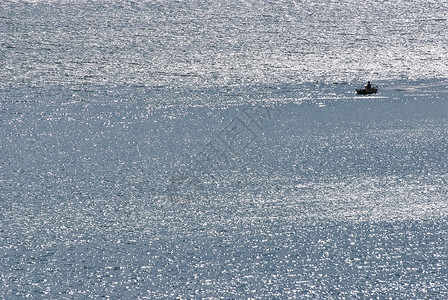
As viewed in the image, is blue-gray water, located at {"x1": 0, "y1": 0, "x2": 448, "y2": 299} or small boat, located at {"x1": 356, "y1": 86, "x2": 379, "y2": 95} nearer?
blue-gray water, located at {"x1": 0, "y1": 0, "x2": 448, "y2": 299}

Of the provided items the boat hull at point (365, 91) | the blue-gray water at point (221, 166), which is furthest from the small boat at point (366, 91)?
the blue-gray water at point (221, 166)

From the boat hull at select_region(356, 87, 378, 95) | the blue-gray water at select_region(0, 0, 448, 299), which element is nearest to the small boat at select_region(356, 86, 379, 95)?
the boat hull at select_region(356, 87, 378, 95)

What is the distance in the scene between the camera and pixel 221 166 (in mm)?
10312

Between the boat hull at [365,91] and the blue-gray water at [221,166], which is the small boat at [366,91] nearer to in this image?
the boat hull at [365,91]

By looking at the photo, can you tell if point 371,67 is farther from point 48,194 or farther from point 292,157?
point 48,194

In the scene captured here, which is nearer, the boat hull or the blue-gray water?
the blue-gray water

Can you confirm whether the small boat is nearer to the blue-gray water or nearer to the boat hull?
the boat hull

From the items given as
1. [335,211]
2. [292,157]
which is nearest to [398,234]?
[335,211]

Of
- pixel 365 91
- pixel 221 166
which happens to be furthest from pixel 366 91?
pixel 221 166

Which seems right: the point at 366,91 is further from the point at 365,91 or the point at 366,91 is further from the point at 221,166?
the point at 221,166

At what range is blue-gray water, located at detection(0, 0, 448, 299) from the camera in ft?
23.7

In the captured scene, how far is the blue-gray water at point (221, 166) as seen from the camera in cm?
723

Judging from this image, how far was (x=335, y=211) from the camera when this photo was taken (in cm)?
860

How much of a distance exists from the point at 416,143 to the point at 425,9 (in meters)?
13.6
